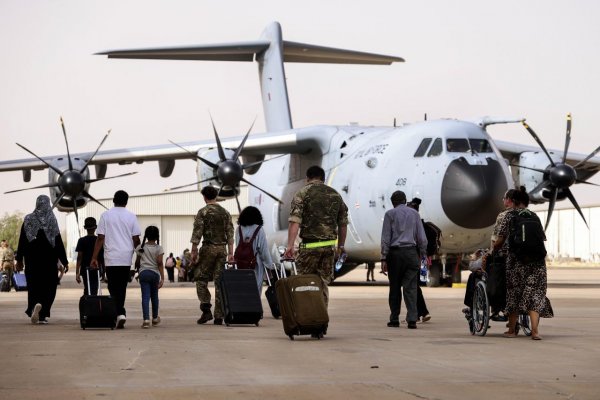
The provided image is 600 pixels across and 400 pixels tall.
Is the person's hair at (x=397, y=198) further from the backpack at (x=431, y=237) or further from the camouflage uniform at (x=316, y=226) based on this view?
the backpack at (x=431, y=237)

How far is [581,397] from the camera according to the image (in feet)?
25.0

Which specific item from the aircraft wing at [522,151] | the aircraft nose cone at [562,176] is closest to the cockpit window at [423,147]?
the aircraft nose cone at [562,176]

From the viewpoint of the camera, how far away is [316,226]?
13289mm

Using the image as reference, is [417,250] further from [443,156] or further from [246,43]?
[246,43]

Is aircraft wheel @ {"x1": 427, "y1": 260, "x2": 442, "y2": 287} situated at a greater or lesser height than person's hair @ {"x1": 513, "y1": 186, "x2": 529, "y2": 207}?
lesser

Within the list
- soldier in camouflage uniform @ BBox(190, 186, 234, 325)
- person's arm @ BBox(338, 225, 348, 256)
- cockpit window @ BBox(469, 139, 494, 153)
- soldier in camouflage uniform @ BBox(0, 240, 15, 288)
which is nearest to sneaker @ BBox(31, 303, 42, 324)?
soldier in camouflage uniform @ BBox(190, 186, 234, 325)

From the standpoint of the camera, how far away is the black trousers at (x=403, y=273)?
48.7ft

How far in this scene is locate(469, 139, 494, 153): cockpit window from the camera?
85.5 feet

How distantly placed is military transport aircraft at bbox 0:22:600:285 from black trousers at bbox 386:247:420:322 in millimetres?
10289

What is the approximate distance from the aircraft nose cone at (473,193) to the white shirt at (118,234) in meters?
11.5

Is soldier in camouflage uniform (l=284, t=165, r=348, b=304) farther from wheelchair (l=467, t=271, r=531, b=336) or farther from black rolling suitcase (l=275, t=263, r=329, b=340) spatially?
wheelchair (l=467, t=271, r=531, b=336)

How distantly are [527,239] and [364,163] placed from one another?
15.3 metres

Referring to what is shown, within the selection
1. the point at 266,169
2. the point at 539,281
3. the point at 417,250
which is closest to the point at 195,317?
the point at 417,250

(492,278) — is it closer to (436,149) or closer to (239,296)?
(239,296)
